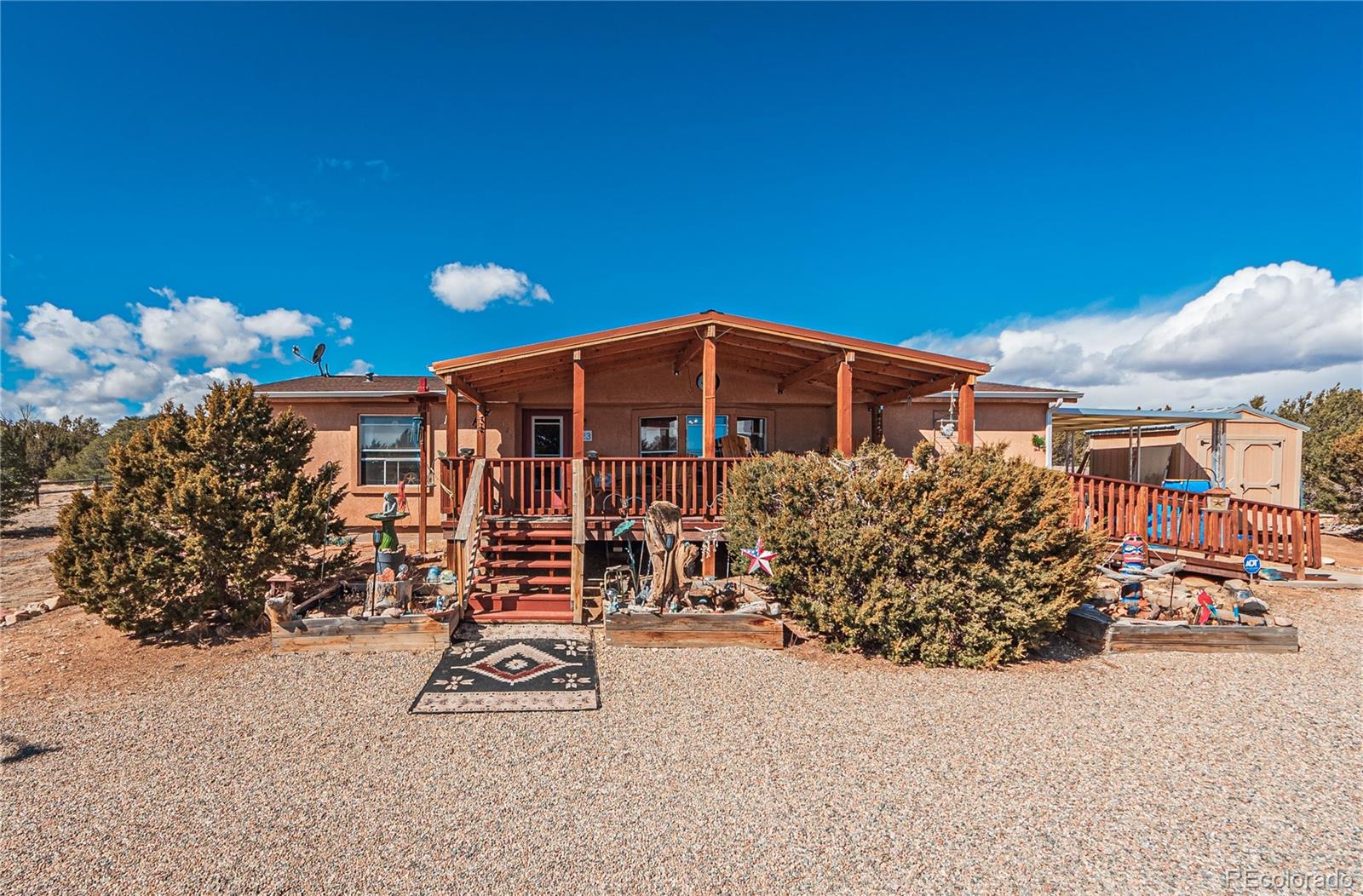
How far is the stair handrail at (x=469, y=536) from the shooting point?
21.6 feet

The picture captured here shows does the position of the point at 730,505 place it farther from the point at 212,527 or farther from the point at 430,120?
the point at 430,120

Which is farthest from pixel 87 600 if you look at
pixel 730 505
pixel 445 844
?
pixel 730 505

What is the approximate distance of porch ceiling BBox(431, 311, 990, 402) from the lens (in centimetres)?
840

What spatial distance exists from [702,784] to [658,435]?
8538 millimetres

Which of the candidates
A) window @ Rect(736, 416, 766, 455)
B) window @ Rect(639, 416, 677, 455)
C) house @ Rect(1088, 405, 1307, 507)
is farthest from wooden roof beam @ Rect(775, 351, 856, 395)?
house @ Rect(1088, 405, 1307, 507)

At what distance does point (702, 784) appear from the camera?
340 cm

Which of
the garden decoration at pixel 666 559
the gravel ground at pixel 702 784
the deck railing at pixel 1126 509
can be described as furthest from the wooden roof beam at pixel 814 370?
the gravel ground at pixel 702 784

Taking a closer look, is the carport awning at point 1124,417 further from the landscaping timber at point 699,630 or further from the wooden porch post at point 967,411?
the landscaping timber at point 699,630

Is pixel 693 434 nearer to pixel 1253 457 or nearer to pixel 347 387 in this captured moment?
pixel 347 387

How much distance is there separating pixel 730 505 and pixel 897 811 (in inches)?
178

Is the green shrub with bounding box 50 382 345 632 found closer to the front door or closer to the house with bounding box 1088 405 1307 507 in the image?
the front door

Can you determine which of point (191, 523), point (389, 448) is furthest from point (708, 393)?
Result: point (389, 448)

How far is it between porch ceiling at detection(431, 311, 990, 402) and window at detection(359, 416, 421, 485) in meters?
1.86

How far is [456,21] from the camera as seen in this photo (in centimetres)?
1030
